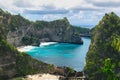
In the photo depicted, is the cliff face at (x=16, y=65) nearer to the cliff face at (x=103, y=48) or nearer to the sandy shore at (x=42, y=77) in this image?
the sandy shore at (x=42, y=77)

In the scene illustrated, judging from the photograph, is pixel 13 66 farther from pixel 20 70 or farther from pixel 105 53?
pixel 105 53

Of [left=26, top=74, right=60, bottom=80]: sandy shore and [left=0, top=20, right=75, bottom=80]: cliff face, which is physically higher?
[left=0, top=20, right=75, bottom=80]: cliff face

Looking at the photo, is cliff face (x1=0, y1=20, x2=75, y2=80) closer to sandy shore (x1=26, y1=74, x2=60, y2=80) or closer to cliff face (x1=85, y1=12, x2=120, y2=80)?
sandy shore (x1=26, y1=74, x2=60, y2=80)

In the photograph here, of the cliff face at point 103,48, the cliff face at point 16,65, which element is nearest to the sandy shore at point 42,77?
the cliff face at point 16,65

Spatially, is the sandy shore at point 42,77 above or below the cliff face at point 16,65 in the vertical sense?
below

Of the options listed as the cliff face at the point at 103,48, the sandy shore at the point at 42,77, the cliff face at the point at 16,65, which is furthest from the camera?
the cliff face at the point at 103,48

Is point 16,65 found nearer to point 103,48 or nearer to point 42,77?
point 42,77

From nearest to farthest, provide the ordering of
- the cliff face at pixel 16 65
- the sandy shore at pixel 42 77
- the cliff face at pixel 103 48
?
the sandy shore at pixel 42 77
the cliff face at pixel 16 65
the cliff face at pixel 103 48

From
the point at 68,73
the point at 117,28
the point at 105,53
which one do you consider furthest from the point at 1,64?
the point at 117,28

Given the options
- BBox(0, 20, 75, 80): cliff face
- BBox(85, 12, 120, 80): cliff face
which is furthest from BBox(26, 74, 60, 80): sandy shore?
BBox(85, 12, 120, 80): cliff face

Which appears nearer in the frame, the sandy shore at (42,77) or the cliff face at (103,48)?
the sandy shore at (42,77)
